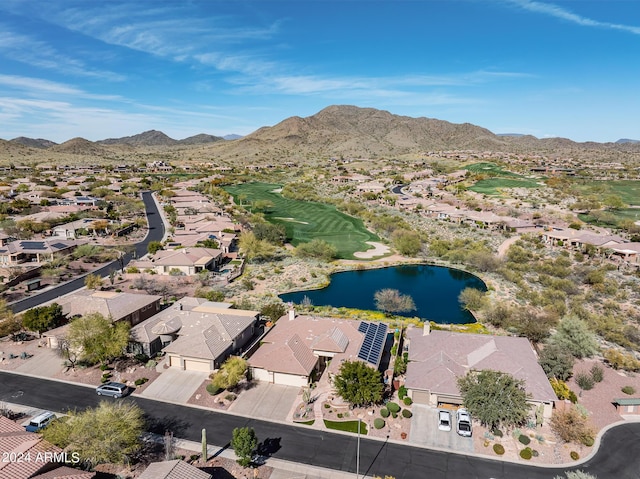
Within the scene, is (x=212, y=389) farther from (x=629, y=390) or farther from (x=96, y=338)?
(x=629, y=390)

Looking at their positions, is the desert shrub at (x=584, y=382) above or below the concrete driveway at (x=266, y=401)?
above

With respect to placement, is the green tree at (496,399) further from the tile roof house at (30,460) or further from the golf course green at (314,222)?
the golf course green at (314,222)

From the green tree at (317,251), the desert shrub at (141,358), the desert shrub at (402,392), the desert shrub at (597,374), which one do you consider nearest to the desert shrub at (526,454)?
the desert shrub at (402,392)

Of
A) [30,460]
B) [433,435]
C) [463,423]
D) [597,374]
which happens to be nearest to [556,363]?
[597,374]

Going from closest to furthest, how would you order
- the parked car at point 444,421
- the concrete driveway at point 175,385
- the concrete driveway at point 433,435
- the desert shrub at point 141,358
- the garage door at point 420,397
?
1. the concrete driveway at point 433,435
2. the parked car at point 444,421
3. the garage door at point 420,397
4. the concrete driveway at point 175,385
5. the desert shrub at point 141,358

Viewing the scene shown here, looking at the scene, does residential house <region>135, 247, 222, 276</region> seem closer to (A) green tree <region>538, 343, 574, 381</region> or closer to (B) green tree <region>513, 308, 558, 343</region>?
(B) green tree <region>513, 308, 558, 343</region>

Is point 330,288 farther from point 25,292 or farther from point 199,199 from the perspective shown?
→ point 199,199
